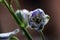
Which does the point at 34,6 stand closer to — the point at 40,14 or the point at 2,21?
the point at 2,21

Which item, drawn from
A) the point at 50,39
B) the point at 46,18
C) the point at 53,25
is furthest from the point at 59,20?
the point at 46,18

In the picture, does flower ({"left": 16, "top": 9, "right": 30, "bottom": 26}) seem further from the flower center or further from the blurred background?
the blurred background

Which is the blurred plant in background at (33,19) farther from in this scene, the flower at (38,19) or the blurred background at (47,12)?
the blurred background at (47,12)

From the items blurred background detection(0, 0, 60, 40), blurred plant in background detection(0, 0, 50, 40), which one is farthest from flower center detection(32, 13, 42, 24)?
blurred background detection(0, 0, 60, 40)

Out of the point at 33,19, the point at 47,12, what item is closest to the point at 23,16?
the point at 33,19

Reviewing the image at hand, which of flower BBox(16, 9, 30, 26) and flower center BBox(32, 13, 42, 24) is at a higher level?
flower BBox(16, 9, 30, 26)

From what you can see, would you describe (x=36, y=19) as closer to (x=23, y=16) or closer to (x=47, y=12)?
(x=23, y=16)

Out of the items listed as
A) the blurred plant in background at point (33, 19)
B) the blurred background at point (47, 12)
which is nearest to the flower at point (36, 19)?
the blurred plant in background at point (33, 19)

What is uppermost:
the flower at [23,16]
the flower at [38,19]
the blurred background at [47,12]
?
the blurred background at [47,12]

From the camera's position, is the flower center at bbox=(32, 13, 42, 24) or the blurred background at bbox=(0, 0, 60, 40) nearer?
the flower center at bbox=(32, 13, 42, 24)
